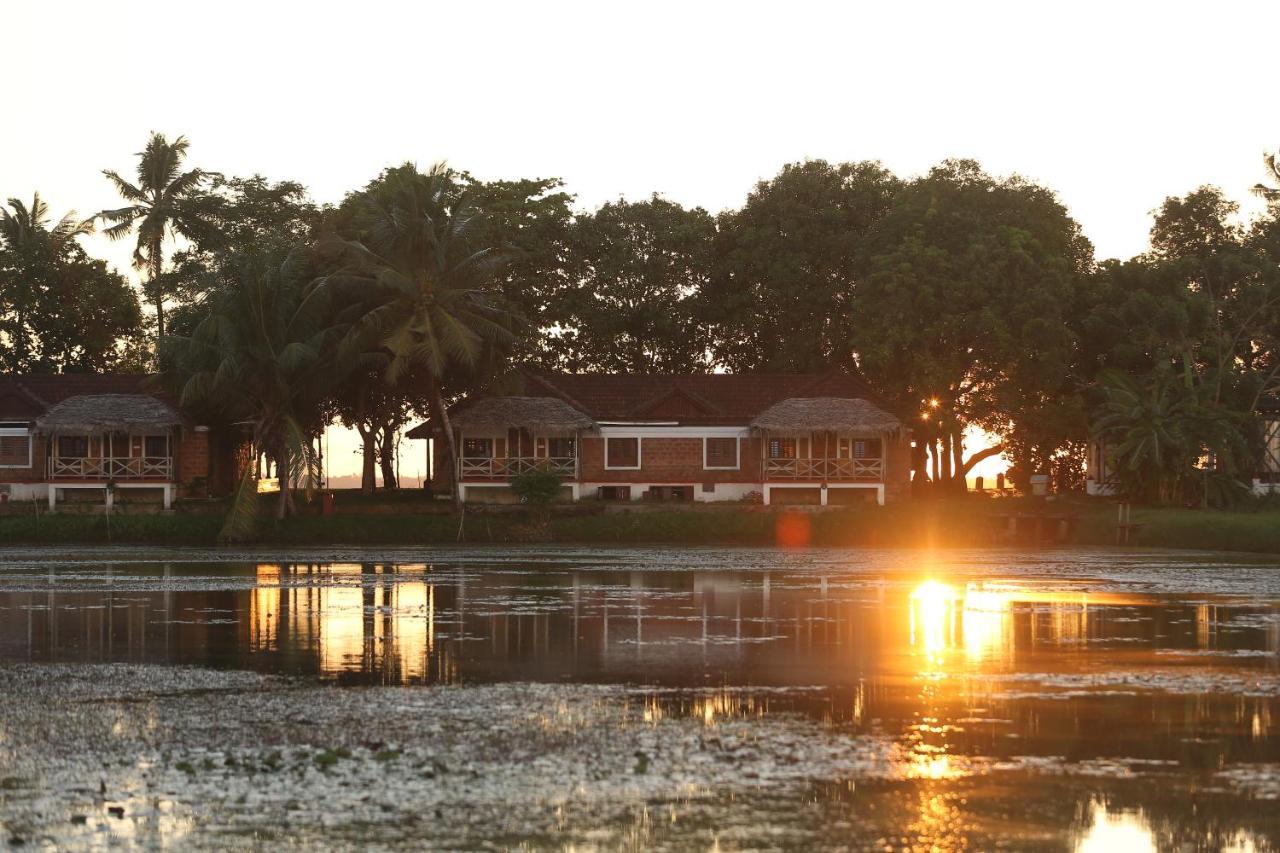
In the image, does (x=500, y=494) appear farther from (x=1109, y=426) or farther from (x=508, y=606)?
(x=508, y=606)

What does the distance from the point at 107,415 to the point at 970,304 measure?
33.1 meters

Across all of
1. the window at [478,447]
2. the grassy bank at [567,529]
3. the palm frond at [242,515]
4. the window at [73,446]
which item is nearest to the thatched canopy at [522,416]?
the window at [478,447]

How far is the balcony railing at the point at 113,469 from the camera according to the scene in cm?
6444

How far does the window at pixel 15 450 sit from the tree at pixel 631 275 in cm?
2213

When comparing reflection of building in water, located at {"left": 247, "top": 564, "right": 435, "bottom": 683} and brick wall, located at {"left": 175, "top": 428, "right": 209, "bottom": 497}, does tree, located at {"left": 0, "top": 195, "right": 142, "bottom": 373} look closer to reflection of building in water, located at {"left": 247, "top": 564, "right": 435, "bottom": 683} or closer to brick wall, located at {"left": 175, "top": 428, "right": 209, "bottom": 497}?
brick wall, located at {"left": 175, "top": 428, "right": 209, "bottom": 497}

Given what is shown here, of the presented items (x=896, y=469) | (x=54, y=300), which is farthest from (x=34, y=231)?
(x=896, y=469)

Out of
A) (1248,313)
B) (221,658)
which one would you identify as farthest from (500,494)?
(221,658)

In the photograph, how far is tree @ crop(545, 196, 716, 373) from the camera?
72.6 m

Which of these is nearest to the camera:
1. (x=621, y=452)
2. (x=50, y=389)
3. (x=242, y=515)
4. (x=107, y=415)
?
(x=242, y=515)

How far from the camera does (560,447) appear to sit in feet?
216

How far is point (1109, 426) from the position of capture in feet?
195

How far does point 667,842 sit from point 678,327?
63.2 meters

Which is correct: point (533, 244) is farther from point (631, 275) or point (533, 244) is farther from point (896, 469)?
point (896, 469)

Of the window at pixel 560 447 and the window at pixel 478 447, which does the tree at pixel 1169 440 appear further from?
the window at pixel 478 447
